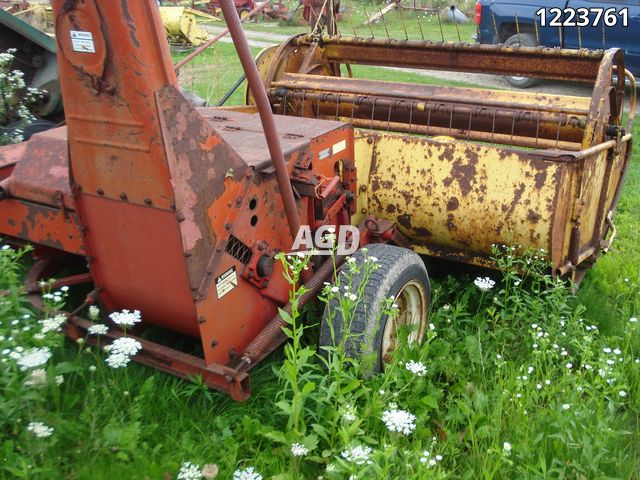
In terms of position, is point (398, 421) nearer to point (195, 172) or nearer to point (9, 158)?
point (195, 172)

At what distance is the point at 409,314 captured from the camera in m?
3.17

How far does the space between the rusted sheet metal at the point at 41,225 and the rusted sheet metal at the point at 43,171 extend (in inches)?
1.7

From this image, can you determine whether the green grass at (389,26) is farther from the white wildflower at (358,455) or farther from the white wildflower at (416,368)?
the white wildflower at (358,455)

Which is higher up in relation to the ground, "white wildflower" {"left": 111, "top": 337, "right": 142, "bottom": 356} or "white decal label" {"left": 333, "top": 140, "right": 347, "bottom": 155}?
"white decal label" {"left": 333, "top": 140, "right": 347, "bottom": 155}

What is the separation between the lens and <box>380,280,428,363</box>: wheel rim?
2.93 m

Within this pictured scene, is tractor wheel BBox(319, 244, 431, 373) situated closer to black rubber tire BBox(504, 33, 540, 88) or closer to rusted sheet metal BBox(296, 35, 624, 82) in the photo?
rusted sheet metal BBox(296, 35, 624, 82)

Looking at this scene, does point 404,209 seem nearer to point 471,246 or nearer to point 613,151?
point 471,246

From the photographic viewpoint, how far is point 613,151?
366cm

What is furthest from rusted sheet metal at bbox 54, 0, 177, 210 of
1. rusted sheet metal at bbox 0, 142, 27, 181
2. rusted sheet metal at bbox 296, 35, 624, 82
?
rusted sheet metal at bbox 296, 35, 624, 82

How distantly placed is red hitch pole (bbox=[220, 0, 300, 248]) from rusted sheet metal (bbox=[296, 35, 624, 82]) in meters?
2.08

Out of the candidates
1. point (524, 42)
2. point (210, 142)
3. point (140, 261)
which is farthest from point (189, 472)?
point (524, 42)

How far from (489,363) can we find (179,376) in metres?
1.40

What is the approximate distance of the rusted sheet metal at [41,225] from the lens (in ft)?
9.96

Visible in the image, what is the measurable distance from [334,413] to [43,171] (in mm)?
1821
